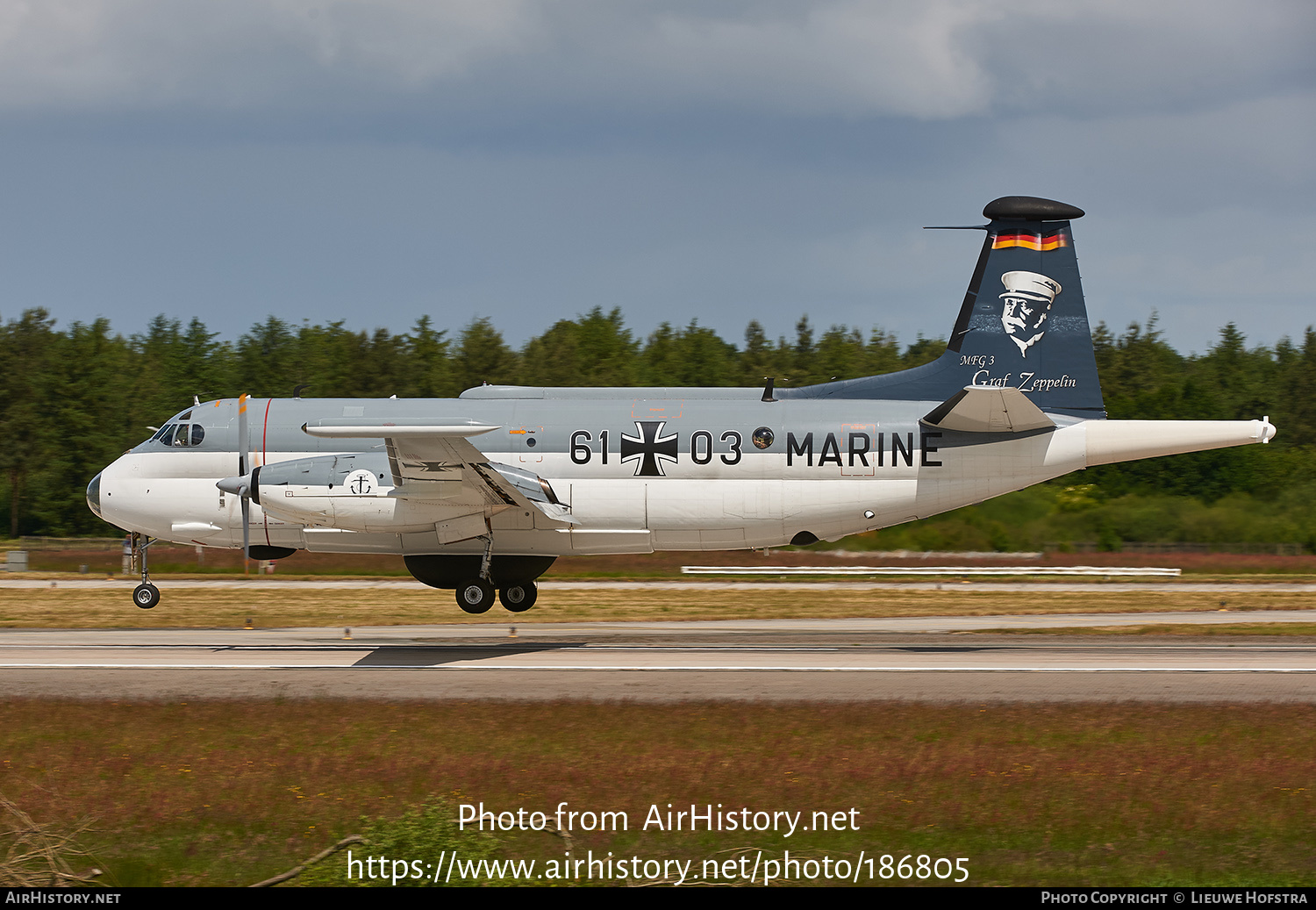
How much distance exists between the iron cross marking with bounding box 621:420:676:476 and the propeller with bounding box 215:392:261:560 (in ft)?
24.1

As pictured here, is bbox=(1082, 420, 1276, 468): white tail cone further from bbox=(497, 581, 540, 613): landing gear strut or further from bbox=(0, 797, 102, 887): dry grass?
bbox=(0, 797, 102, 887): dry grass

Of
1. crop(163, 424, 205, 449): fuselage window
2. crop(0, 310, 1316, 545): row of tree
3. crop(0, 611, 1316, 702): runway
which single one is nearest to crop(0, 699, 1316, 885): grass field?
crop(0, 611, 1316, 702): runway

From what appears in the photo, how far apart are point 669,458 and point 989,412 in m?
6.32

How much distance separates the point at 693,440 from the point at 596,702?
8.44 m

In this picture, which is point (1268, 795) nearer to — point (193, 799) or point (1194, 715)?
point (1194, 715)

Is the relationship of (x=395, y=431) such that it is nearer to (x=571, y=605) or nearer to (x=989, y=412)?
(x=989, y=412)

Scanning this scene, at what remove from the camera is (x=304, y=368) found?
72.4m

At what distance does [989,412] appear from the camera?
71.7 feet

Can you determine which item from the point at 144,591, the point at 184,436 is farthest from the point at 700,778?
the point at 184,436

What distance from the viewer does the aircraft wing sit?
69.2ft

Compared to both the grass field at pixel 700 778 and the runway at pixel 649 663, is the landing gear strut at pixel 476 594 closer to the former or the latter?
the runway at pixel 649 663

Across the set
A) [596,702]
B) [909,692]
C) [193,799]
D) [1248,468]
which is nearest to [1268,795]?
[909,692]

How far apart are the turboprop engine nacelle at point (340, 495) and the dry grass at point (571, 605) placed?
543 cm

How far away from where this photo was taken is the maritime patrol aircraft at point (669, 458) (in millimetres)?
22344
